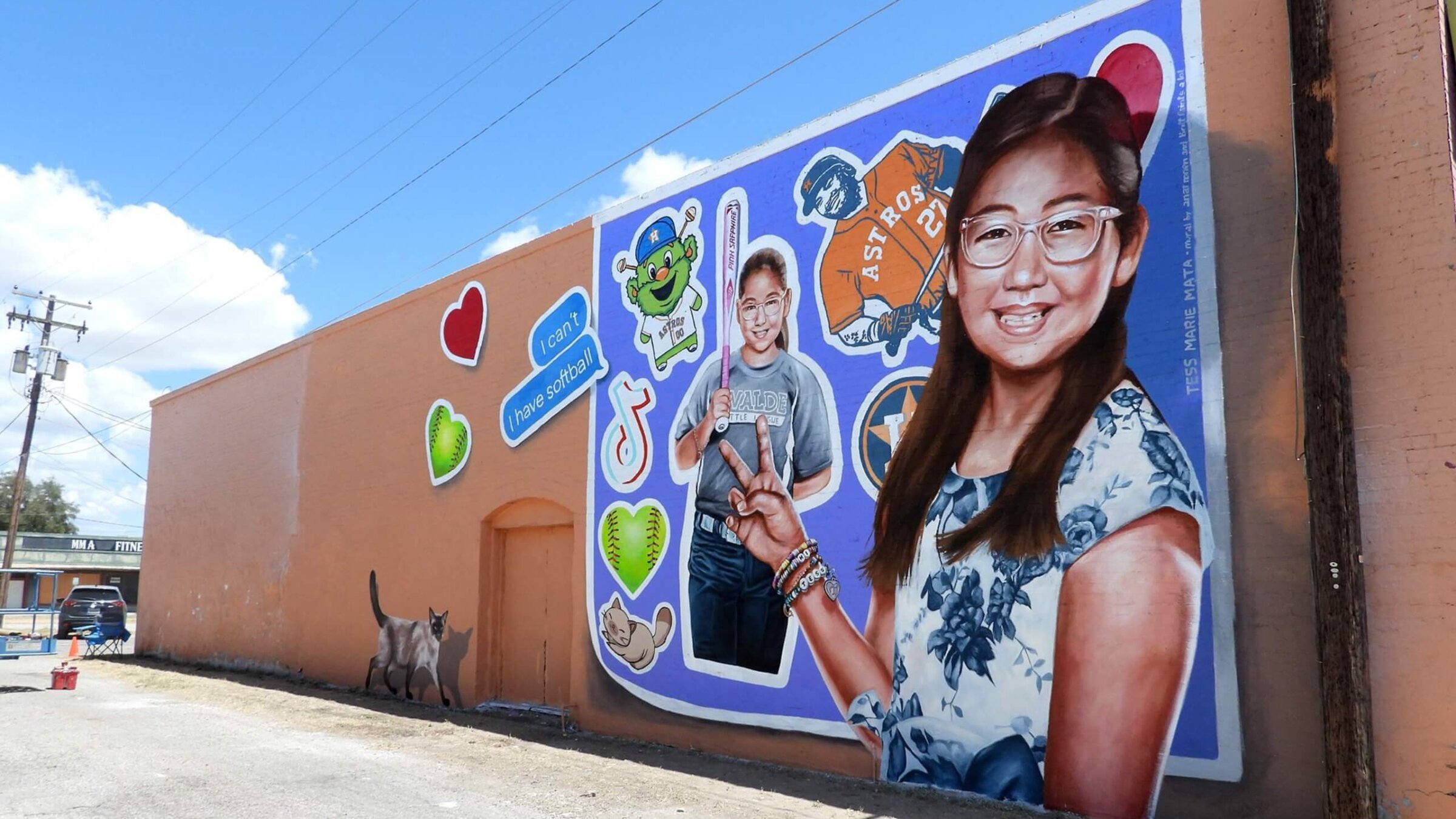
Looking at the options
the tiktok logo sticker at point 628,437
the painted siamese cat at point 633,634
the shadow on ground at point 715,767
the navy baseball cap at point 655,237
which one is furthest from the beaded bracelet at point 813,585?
the navy baseball cap at point 655,237

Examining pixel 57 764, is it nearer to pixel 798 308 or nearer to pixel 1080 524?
pixel 798 308

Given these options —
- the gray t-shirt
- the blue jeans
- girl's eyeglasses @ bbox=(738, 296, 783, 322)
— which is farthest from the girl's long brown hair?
girl's eyeglasses @ bbox=(738, 296, 783, 322)

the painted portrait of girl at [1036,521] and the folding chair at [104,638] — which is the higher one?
the painted portrait of girl at [1036,521]

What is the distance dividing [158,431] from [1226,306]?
24163 mm

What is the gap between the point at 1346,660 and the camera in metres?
6.13

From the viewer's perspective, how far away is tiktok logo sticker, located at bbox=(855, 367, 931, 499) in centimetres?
912

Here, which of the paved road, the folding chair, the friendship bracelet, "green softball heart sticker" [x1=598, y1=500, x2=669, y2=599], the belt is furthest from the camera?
the folding chair

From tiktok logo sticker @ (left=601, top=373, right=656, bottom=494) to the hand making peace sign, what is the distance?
1414mm

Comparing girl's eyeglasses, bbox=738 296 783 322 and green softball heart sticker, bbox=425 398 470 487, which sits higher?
girl's eyeglasses, bbox=738 296 783 322

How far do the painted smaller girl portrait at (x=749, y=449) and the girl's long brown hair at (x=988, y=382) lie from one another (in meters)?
1.02

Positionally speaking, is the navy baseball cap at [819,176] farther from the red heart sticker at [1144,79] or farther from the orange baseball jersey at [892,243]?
the red heart sticker at [1144,79]

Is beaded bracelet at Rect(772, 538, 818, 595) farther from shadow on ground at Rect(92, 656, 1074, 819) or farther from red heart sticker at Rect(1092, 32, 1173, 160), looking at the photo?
red heart sticker at Rect(1092, 32, 1173, 160)

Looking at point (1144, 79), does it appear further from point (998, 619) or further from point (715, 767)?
point (715, 767)

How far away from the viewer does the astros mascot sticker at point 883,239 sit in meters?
9.13
